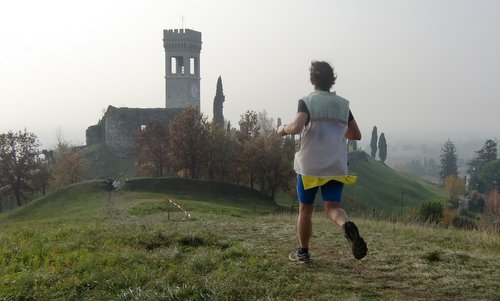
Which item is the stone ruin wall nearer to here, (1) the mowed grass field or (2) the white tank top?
(1) the mowed grass field

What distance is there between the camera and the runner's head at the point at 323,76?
21.1 ft

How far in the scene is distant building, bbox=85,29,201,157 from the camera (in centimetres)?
7875

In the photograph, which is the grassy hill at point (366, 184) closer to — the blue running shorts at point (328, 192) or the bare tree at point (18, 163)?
the bare tree at point (18, 163)

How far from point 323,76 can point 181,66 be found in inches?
3319

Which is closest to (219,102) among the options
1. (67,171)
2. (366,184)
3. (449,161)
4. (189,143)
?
(67,171)

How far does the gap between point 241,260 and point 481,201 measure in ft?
329

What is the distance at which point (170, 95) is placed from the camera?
8762 centimetres

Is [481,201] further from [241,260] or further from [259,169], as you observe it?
[241,260]

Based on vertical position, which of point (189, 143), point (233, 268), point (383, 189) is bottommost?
point (383, 189)

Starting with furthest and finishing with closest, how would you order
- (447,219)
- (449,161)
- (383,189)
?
1. (449,161)
2. (383,189)
3. (447,219)

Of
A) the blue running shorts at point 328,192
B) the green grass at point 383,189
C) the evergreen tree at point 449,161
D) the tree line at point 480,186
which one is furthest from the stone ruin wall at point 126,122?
the evergreen tree at point 449,161

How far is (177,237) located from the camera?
27.0ft

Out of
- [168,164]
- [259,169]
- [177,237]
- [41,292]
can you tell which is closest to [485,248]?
[177,237]

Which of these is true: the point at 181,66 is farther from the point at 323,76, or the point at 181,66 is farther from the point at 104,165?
the point at 323,76
